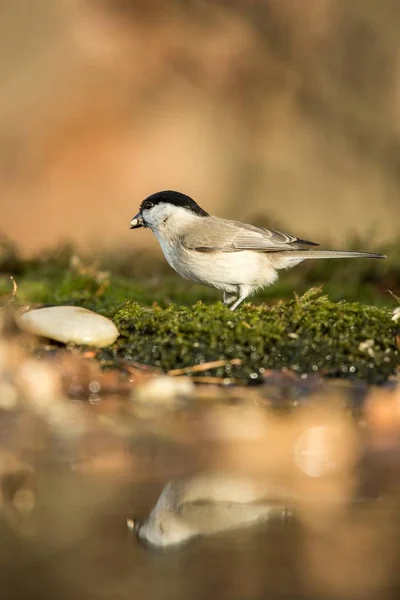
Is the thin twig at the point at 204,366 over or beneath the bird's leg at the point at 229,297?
over

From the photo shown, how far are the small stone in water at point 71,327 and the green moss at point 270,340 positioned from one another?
0.27ft

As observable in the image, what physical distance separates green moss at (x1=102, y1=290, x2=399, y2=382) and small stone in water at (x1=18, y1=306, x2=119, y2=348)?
0.27ft

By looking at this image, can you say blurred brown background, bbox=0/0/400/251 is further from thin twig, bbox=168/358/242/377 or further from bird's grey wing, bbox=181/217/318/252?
thin twig, bbox=168/358/242/377

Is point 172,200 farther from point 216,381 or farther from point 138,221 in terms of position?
point 216,381

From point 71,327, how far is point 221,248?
1.33 m

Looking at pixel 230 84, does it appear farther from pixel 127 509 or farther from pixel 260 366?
pixel 127 509

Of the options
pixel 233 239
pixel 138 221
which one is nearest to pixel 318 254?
pixel 233 239

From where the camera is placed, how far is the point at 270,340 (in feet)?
14.2

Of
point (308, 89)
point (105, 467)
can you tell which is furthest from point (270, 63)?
point (105, 467)

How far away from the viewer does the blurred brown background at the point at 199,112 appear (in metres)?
11.4

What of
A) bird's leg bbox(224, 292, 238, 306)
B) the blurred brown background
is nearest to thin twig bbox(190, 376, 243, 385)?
bird's leg bbox(224, 292, 238, 306)

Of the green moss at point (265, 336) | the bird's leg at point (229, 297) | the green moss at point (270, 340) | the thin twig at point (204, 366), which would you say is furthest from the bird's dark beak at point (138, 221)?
the thin twig at point (204, 366)

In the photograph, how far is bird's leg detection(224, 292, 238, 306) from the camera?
5.66 m

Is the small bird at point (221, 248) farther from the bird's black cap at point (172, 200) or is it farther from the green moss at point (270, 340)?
the green moss at point (270, 340)
